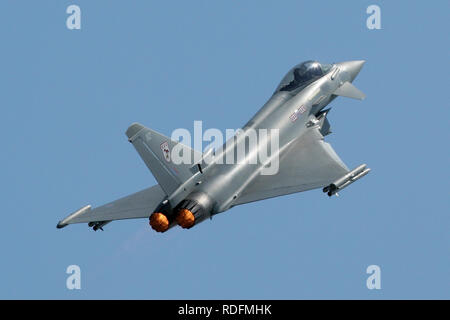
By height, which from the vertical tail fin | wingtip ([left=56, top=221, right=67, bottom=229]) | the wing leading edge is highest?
the vertical tail fin

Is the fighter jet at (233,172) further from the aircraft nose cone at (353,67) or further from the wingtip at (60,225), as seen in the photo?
the aircraft nose cone at (353,67)

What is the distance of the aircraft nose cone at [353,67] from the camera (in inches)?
1280

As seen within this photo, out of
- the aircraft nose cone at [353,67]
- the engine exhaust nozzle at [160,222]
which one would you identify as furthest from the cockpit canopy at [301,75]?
the engine exhaust nozzle at [160,222]

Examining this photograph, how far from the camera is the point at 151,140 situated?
83.7 ft

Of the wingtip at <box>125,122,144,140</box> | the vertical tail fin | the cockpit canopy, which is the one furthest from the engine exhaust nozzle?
the cockpit canopy

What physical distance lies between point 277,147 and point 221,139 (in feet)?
6.34

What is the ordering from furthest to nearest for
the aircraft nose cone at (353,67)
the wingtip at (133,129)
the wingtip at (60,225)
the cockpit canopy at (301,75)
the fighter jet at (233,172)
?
the aircraft nose cone at (353,67), the cockpit canopy at (301,75), the wingtip at (60,225), the wingtip at (133,129), the fighter jet at (233,172)

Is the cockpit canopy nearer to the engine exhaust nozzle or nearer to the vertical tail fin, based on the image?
the vertical tail fin

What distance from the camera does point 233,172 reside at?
2655 cm

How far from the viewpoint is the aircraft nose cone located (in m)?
32.5

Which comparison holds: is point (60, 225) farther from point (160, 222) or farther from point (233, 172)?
point (233, 172)

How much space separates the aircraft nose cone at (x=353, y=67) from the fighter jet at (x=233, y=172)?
265 cm

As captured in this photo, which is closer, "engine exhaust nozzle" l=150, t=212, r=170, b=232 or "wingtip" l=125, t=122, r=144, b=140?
"engine exhaust nozzle" l=150, t=212, r=170, b=232

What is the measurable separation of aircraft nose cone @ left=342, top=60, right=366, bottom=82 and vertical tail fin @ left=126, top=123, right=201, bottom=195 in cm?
933
